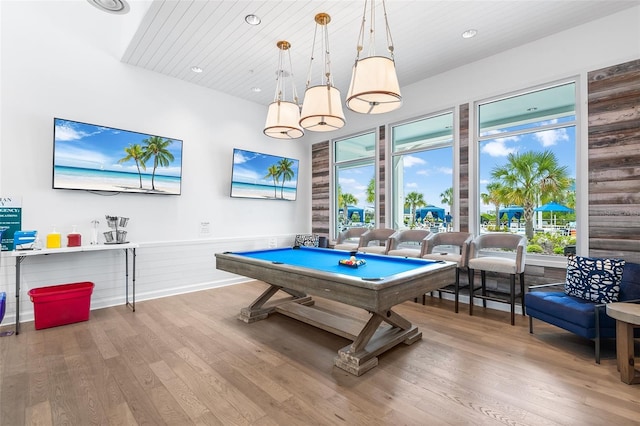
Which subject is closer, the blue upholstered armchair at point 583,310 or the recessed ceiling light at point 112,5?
the blue upholstered armchair at point 583,310

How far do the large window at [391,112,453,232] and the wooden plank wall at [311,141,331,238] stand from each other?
1.59 m

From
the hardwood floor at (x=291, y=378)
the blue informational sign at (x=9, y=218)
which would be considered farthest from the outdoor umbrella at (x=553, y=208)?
the blue informational sign at (x=9, y=218)

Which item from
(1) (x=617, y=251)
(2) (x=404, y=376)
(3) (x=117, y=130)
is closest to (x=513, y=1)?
(1) (x=617, y=251)

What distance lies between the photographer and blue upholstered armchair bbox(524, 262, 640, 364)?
8.68 feet

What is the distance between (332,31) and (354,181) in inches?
123

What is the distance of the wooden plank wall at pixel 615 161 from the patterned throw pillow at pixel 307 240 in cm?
428

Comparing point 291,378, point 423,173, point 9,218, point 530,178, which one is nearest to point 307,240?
point 423,173

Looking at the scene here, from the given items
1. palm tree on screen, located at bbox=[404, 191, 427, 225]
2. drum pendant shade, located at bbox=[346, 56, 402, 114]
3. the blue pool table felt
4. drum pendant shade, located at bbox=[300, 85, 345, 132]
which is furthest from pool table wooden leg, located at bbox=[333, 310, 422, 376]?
palm tree on screen, located at bbox=[404, 191, 427, 225]

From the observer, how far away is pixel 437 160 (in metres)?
5.02

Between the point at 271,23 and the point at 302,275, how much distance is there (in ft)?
9.48

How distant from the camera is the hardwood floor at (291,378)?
1.93m

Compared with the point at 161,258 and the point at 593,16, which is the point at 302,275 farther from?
the point at 593,16

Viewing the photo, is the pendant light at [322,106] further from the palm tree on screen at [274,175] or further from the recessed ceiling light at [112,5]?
the palm tree on screen at [274,175]

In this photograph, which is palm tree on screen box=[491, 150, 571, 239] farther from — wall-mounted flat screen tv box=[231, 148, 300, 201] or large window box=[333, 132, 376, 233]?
wall-mounted flat screen tv box=[231, 148, 300, 201]
